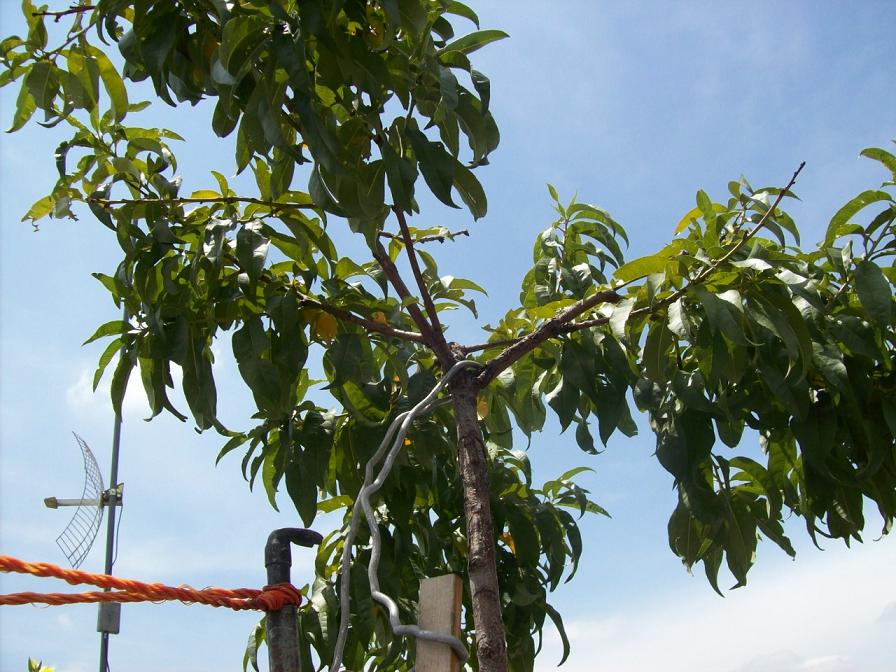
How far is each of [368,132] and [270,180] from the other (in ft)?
0.72

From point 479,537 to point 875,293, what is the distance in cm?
76

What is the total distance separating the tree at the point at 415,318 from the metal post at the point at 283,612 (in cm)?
24

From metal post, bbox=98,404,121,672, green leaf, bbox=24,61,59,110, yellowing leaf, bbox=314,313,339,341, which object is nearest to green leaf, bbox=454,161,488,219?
yellowing leaf, bbox=314,313,339,341

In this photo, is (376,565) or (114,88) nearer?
(376,565)

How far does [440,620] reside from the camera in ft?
3.26

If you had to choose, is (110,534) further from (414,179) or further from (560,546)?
(414,179)

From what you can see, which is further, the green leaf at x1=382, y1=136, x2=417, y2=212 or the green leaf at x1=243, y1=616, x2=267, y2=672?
the green leaf at x1=243, y1=616, x2=267, y2=672

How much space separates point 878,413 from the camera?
154 cm

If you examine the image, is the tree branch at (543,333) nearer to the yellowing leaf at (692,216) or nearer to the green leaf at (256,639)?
the yellowing leaf at (692,216)

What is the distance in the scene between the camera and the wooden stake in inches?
38.4

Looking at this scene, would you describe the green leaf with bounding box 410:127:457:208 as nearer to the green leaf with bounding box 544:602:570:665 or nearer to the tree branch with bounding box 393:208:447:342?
the tree branch with bounding box 393:208:447:342

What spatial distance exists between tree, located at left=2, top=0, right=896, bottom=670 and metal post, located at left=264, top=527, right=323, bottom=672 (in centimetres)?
24

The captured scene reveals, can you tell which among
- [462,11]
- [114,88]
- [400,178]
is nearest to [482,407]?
[400,178]

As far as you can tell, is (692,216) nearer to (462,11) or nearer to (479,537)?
(462,11)
